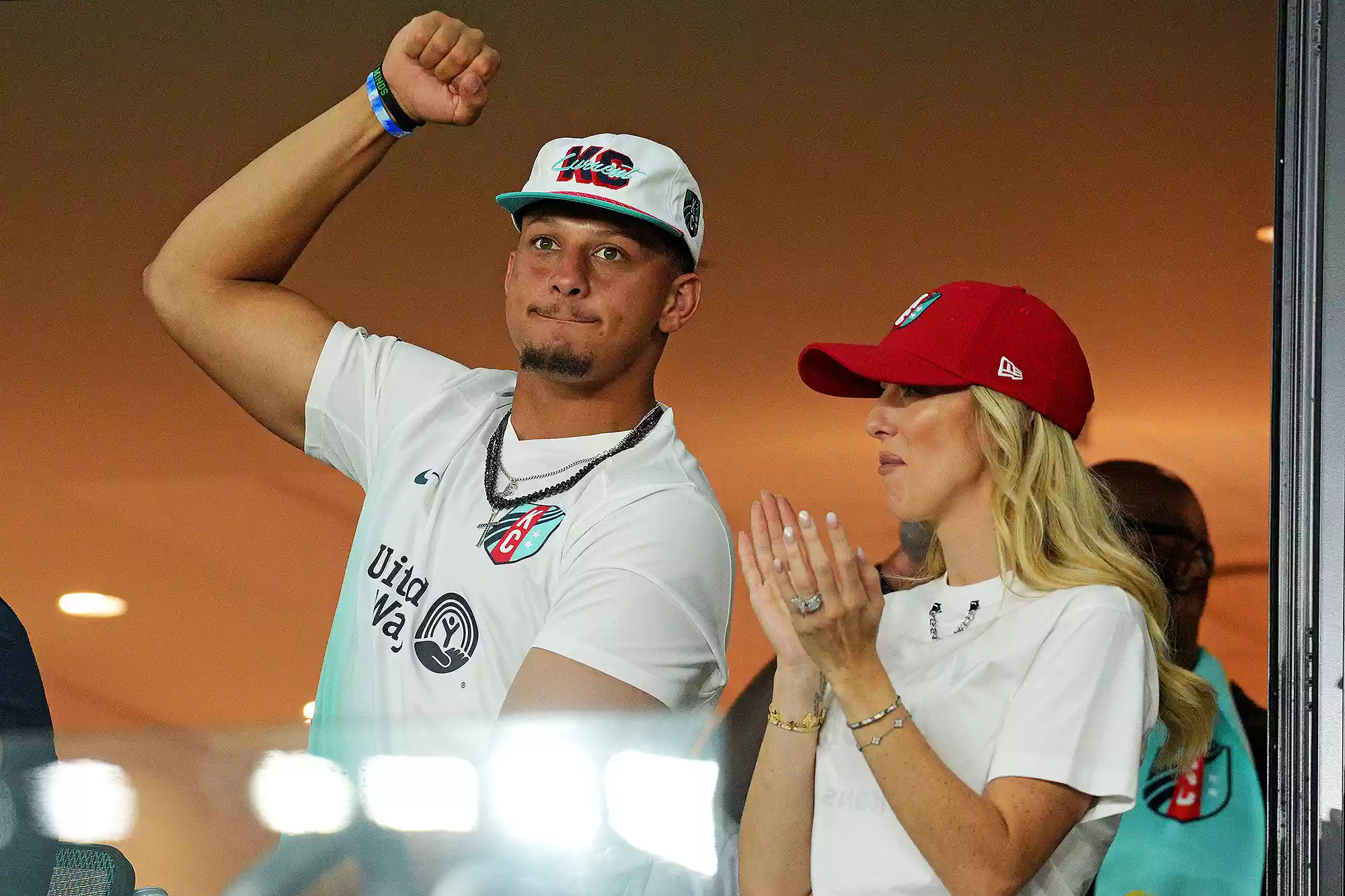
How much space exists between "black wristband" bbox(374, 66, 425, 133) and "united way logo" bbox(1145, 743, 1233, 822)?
1367mm

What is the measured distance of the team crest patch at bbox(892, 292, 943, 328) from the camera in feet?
5.46

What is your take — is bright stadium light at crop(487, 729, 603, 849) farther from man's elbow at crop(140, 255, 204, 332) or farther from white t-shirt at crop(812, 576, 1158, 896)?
man's elbow at crop(140, 255, 204, 332)

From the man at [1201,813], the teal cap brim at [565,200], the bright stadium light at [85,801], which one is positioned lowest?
the bright stadium light at [85,801]

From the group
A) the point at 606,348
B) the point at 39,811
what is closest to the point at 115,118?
the point at 606,348

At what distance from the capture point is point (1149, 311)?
5.99ft

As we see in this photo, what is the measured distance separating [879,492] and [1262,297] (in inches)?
22.3

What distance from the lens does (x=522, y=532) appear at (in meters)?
1.83

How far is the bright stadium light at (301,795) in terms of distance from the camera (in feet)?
6.07

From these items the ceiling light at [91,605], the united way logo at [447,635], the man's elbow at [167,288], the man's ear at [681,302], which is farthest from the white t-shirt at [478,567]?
the ceiling light at [91,605]

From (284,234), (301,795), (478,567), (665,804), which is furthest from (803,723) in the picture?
(284,234)

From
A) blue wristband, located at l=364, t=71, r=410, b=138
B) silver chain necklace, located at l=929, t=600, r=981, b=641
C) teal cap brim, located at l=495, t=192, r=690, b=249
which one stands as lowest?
silver chain necklace, located at l=929, t=600, r=981, b=641

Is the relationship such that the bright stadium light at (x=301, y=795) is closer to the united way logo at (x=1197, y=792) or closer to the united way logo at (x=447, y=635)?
the united way logo at (x=447, y=635)

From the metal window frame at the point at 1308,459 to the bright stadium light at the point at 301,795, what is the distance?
3.91ft

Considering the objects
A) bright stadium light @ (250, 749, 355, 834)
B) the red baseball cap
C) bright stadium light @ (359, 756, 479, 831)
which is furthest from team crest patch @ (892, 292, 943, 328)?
bright stadium light @ (250, 749, 355, 834)
